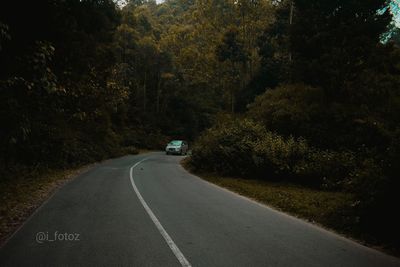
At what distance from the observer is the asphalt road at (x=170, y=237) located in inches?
226

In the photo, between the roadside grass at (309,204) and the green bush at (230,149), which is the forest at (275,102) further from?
the roadside grass at (309,204)

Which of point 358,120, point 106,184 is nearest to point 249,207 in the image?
point 106,184

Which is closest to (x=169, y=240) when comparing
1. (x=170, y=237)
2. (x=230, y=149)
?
(x=170, y=237)

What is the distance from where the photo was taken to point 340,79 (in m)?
19.1

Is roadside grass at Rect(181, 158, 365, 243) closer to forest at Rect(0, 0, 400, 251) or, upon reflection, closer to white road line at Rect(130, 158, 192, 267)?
forest at Rect(0, 0, 400, 251)

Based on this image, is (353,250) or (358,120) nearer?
(353,250)

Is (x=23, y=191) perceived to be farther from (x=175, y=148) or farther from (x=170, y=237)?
(x=175, y=148)

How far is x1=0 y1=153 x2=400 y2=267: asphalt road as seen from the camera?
573 cm

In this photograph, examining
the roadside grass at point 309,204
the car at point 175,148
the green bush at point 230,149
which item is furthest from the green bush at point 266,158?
the car at point 175,148

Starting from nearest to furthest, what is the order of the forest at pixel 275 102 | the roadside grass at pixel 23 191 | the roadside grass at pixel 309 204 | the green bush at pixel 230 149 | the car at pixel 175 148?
the forest at pixel 275 102, the roadside grass at pixel 309 204, the roadside grass at pixel 23 191, the green bush at pixel 230 149, the car at pixel 175 148

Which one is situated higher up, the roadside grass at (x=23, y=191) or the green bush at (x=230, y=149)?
the green bush at (x=230, y=149)

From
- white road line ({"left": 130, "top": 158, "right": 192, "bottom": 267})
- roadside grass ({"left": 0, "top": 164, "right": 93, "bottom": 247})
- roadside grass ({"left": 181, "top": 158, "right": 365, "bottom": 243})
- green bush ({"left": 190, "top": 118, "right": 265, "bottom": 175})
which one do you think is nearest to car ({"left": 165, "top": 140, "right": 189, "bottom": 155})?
green bush ({"left": 190, "top": 118, "right": 265, "bottom": 175})

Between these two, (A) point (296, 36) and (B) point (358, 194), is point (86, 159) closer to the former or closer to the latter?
(A) point (296, 36)

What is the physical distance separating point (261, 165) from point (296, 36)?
850 cm
